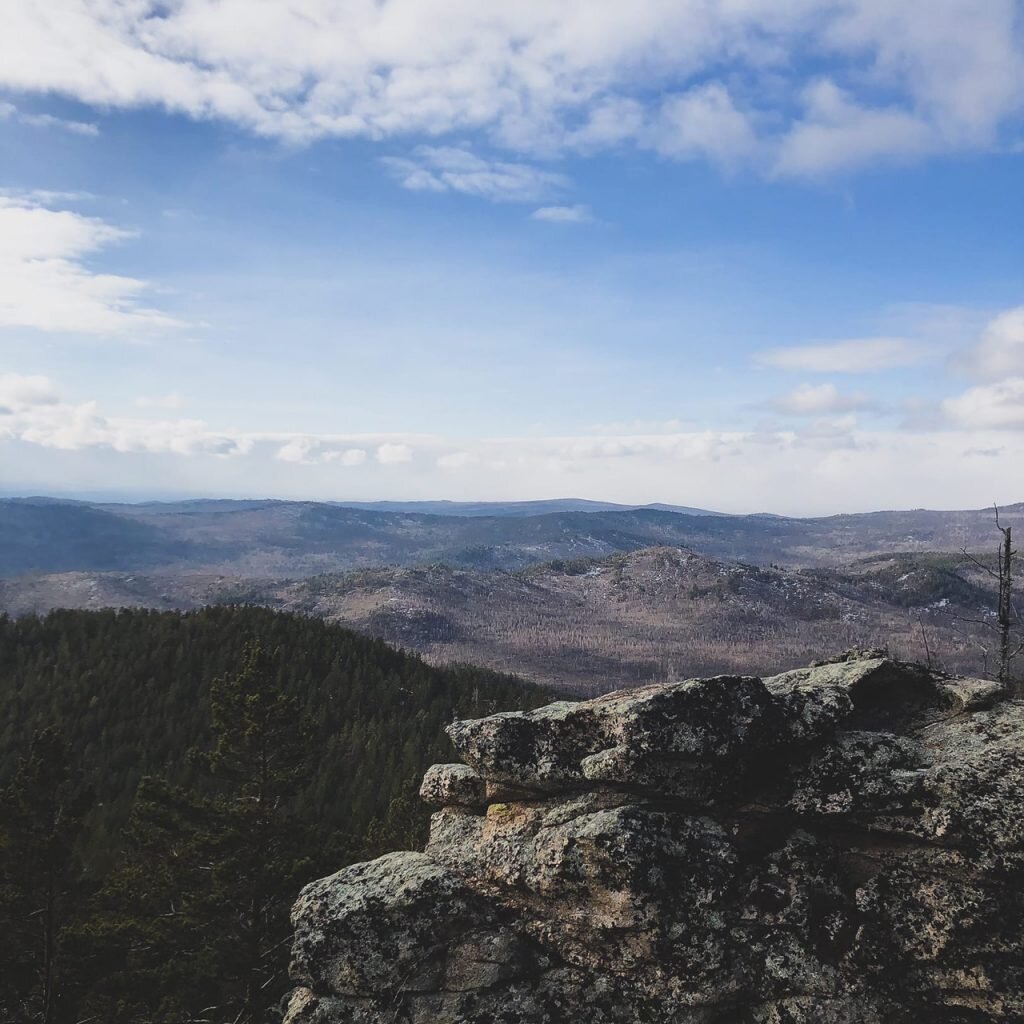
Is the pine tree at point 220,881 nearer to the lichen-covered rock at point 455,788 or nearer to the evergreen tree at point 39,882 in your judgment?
the evergreen tree at point 39,882

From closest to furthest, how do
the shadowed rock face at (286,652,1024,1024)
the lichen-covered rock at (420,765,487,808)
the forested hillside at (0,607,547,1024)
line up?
1. the shadowed rock face at (286,652,1024,1024)
2. the lichen-covered rock at (420,765,487,808)
3. the forested hillside at (0,607,547,1024)

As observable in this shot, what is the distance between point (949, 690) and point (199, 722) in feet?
494

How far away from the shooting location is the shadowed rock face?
38.5 ft

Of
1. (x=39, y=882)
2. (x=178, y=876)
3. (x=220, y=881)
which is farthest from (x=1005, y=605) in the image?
(x=39, y=882)

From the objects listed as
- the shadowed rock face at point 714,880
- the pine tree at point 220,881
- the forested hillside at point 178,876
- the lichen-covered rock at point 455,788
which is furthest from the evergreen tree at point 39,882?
the lichen-covered rock at point 455,788

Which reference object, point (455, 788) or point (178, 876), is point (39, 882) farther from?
point (455, 788)

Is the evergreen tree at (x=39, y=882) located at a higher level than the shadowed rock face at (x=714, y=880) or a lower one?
lower

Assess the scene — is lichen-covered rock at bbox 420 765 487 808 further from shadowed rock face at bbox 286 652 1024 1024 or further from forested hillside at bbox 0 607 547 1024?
forested hillside at bbox 0 607 547 1024

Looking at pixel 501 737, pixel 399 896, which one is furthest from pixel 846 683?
pixel 399 896

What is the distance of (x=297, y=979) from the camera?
14.6 meters

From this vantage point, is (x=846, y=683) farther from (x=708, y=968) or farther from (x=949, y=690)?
(x=708, y=968)

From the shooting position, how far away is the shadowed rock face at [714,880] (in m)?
11.7

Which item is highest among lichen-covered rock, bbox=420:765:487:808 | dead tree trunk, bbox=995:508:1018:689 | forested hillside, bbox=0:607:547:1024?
dead tree trunk, bbox=995:508:1018:689

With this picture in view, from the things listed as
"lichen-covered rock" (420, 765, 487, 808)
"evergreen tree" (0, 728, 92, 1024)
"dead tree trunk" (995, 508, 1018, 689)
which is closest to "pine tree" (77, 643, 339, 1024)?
"evergreen tree" (0, 728, 92, 1024)
